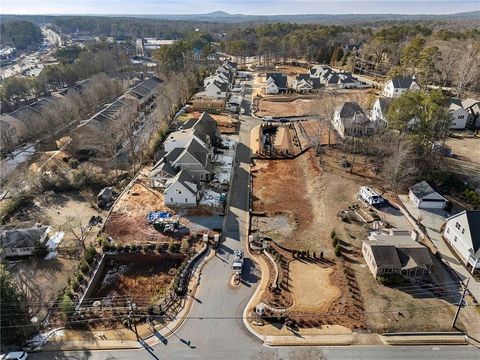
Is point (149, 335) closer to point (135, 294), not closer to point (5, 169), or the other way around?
point (135, 294)

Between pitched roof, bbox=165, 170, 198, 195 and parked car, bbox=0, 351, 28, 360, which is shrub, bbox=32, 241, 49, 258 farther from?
pitched roof, bbox=165, 170, 198, 195

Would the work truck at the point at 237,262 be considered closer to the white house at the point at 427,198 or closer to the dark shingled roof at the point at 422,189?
the white house at the point at 427,198

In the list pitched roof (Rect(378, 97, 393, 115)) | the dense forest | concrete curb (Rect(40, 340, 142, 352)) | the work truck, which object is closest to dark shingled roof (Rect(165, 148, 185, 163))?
the work truck

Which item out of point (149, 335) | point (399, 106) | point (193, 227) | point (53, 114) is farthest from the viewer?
point (53, 114)

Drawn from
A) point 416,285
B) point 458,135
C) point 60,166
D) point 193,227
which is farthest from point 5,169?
point 458,135

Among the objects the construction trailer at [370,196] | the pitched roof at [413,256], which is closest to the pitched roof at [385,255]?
the pitched roof at [413,256]

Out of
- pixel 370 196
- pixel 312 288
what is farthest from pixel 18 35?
pixel 312 288
